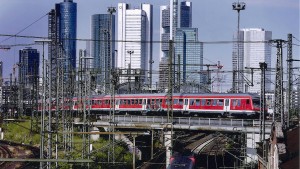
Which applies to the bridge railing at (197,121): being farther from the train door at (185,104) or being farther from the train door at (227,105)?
the train door at (185,104)

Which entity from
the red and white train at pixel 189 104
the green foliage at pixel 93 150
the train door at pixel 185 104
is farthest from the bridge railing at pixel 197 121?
the train door at pixel 185 104

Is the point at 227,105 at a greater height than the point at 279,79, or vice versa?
the point at 279,79

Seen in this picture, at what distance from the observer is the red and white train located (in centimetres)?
3042

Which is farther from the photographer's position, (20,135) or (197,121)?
(20,135)

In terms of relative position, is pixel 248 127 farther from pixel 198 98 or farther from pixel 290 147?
pixel 290 147

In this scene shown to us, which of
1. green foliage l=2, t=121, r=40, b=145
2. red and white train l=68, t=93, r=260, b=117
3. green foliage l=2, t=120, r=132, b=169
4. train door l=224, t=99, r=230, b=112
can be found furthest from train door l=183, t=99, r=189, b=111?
green foliage l=2, t=121, r=40, b=145

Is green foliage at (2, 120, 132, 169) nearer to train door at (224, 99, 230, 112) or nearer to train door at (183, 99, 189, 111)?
train door at (183, 99, 189, 111)

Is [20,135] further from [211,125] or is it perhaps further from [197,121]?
[211,125]

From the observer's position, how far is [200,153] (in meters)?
36.1

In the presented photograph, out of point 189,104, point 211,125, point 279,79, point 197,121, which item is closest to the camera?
point 279,79

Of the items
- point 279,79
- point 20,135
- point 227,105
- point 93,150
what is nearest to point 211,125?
point 227,105

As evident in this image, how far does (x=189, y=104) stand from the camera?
3309 cm

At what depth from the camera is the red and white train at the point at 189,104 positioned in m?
30.4

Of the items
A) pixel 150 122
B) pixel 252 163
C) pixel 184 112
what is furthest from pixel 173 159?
pixel 184 112
